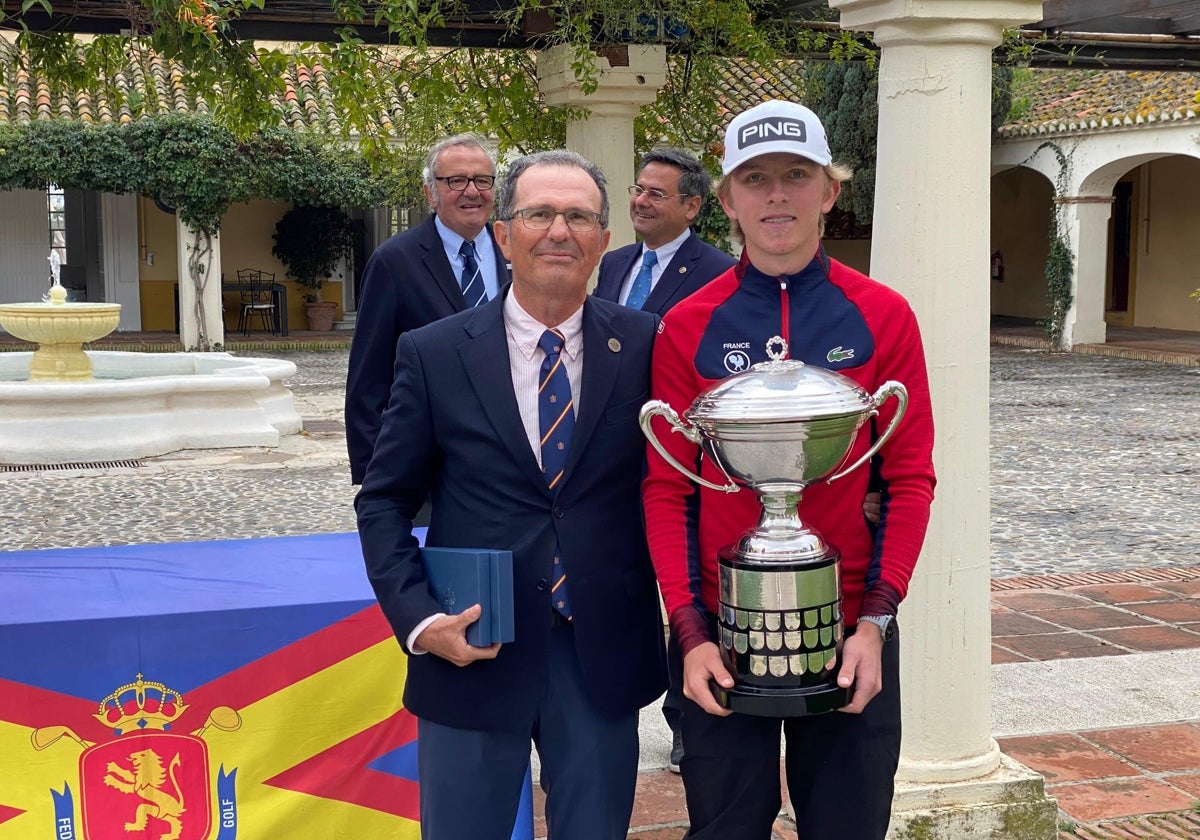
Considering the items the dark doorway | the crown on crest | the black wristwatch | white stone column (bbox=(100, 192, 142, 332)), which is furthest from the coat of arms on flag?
the dark doorway

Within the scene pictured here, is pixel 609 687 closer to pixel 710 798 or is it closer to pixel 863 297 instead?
pixel 710 798

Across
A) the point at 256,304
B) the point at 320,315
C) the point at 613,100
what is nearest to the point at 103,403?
the point at 613,100

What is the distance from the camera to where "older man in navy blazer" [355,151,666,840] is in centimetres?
240

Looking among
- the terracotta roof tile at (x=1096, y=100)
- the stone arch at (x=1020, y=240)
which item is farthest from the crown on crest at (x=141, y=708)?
the stone arch at (x=1020, y=240)

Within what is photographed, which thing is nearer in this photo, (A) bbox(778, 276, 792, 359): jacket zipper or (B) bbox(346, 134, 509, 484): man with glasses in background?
(A) bbox(778, 276, 792, 359): jacket zipper

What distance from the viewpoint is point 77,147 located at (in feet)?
66.6

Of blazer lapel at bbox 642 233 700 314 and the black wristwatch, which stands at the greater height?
blazer lapel at bbox 642 233 700 314

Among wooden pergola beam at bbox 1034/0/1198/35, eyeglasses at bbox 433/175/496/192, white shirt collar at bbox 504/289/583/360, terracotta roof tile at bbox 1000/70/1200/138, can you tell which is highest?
terracotta roof tile at bbox 1000/70/1200/138

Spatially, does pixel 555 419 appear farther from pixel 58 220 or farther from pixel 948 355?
pixel 58 220

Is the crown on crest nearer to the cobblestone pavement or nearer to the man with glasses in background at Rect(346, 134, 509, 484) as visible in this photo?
the man with glasses in background at Rect(346, 134, 509, 484)

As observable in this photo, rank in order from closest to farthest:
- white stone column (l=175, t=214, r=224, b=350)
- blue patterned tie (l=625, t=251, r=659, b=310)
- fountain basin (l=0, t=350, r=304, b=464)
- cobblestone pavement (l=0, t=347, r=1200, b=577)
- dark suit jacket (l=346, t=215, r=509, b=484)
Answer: dark suit jacket (l=346, t=215, r=509, b=484)
blue patterned tie (l=625, t=251, r=659, b=310)
cobblestone pavement (l=0, t=347, r=1200, b=577)
fountain basin (l=0, t=350, r=304, b=464)
white stone column (l=175, t=214, r=224, b=350)

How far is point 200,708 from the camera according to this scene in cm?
320

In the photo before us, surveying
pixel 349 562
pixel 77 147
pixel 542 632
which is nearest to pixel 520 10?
pixel 349 562

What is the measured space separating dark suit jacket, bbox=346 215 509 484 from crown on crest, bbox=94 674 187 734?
38.5 inches
